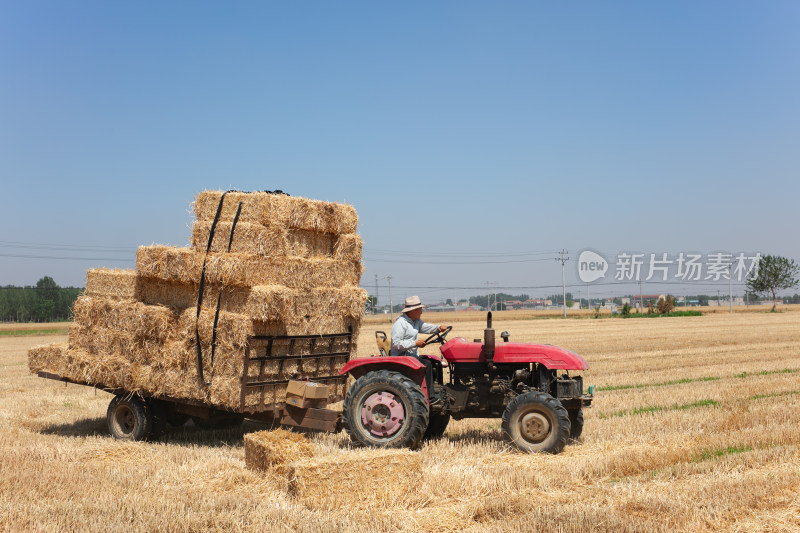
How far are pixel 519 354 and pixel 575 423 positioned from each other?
3.67 ft

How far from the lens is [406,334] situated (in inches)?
309

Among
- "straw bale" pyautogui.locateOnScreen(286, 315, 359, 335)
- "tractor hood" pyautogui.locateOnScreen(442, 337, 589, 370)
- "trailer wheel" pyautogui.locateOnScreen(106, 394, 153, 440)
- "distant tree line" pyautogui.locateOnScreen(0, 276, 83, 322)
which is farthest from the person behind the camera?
"distant tree line" pyautogui.locateOnScreen(0, 276, 83, 322)

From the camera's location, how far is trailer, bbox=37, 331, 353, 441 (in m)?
7.75

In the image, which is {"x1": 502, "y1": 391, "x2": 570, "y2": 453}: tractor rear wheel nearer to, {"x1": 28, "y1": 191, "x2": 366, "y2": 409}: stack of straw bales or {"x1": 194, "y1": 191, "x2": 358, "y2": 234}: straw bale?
{"x1": 28, "y1": 191, "x2": 366, "y2": 409}: stack of straw bales

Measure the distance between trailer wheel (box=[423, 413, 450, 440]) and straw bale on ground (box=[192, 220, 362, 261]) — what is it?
2.31 m

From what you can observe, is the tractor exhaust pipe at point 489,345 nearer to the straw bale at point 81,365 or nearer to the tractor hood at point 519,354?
the tractor hood at point 519,354

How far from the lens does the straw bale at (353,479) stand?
5.50m

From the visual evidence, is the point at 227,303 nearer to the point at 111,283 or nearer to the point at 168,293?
the point at 168,293

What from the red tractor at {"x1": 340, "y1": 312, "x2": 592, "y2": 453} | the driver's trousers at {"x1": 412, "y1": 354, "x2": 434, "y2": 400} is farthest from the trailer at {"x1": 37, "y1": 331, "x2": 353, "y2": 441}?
the driver's trousers at {"x1": 412, "y1": 354, "x2": 434, "y2": 400}

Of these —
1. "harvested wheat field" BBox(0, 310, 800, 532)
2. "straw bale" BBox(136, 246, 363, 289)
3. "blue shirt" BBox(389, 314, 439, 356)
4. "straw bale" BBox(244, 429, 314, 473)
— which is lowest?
"harvested wheat field" BBox(0, 310, 800, 532)

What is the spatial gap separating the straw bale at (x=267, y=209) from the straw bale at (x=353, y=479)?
328 centimetres

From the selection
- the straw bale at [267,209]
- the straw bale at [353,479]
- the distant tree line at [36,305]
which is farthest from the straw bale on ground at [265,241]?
the distant tree line at [36,305]

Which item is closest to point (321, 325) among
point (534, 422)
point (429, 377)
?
point (429, 377)

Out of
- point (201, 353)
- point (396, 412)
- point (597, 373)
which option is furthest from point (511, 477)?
point (597, 373)
